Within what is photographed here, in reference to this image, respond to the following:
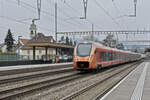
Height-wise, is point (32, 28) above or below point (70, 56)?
above

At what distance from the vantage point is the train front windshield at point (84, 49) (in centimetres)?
1989

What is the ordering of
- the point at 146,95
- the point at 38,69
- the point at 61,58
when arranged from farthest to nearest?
the point at 61,58 < the point at 38,69 < the point at 146,95

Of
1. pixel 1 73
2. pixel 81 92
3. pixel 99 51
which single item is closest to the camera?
pixel 81 92

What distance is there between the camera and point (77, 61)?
19.7 meters

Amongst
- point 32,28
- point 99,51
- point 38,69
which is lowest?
point 38,69

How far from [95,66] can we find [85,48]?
74.3 inches

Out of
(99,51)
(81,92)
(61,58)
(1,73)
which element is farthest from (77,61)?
(61,58)

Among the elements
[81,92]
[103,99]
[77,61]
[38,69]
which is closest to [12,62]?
[38,69]

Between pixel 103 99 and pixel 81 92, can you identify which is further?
pixel 81 92

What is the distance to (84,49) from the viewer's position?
20.2 meters

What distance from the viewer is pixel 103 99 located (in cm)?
872

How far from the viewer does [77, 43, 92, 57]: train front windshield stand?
19891 mm

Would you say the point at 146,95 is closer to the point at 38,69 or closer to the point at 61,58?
the point at 38,69

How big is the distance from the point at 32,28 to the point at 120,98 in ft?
62.8
